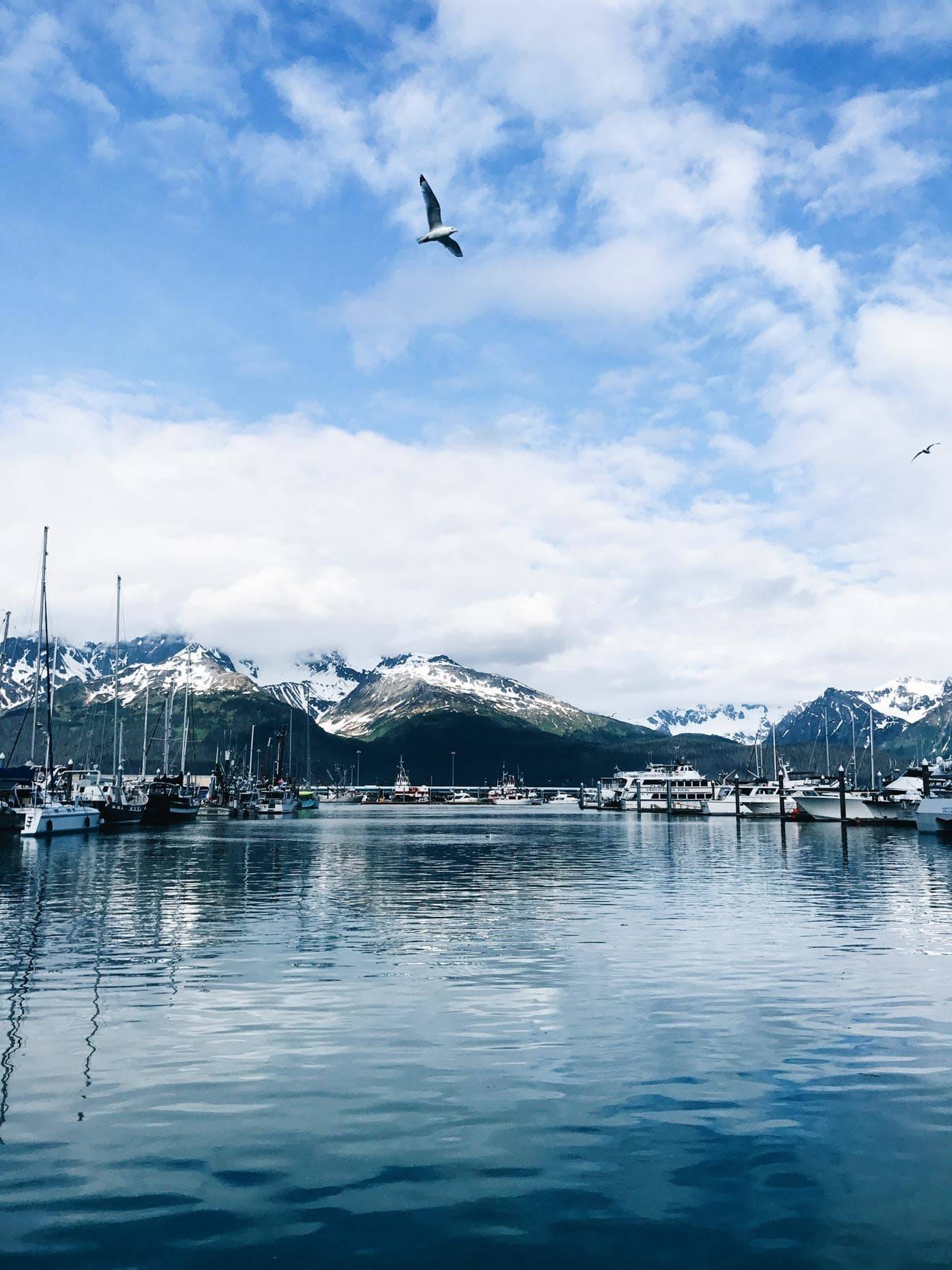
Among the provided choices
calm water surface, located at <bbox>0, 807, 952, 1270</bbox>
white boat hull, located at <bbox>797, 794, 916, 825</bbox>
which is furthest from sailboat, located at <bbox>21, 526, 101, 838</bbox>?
white boat hull, located at <bbox>797, 794, 916, 825</bbox>

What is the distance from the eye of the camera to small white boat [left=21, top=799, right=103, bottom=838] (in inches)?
4210

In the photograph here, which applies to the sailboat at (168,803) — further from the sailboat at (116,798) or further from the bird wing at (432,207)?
the bird wing at (432,207)

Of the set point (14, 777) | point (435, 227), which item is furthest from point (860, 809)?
point (435, 227)

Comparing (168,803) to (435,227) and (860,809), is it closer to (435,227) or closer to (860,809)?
(860,809)

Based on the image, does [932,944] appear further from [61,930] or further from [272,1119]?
[61,930]

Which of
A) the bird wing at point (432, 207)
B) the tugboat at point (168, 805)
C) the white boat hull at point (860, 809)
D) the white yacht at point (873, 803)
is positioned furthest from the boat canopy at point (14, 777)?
the bird wing at point (432, 207)

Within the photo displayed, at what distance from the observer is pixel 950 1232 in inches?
500

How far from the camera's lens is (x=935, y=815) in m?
122

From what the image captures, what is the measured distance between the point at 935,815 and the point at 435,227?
111816 mm

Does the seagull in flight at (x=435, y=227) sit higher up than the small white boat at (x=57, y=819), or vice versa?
the seagull in flight at (x=435, y=227)

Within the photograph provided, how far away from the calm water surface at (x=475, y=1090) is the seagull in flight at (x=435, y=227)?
20834 mm

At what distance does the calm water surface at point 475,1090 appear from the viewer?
41.8 feet

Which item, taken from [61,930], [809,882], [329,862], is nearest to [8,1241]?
[61,930]

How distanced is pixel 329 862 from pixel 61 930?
4279 centimetres
